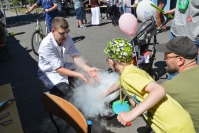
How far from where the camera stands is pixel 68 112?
182cm

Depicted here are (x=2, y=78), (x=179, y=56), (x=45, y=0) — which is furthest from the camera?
(x=45, y=0)

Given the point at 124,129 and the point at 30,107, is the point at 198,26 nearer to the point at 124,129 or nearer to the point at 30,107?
the point at 124,129

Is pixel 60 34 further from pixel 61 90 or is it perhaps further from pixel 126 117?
pixel 126 117

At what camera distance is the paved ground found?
3197mm

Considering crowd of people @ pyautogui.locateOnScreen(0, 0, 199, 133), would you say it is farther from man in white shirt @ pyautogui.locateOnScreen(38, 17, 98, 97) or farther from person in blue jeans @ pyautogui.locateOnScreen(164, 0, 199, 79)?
person in blue jeans @ pyautogui.locateOnScreen(164, 0, 199, 79)

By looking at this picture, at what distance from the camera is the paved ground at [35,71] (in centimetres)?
320

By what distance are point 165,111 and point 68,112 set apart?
76 cm

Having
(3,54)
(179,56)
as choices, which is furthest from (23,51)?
(179,56)

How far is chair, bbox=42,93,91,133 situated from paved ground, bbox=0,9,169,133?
1.18 metres

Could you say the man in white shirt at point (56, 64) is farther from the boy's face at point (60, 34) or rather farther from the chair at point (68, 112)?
the chair at point (68, 112)

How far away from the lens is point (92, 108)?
305cm

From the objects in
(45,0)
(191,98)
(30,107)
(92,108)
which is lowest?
(30,107)

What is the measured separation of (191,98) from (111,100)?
1.49 m

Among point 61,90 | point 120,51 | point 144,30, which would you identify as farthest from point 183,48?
point 144,30
